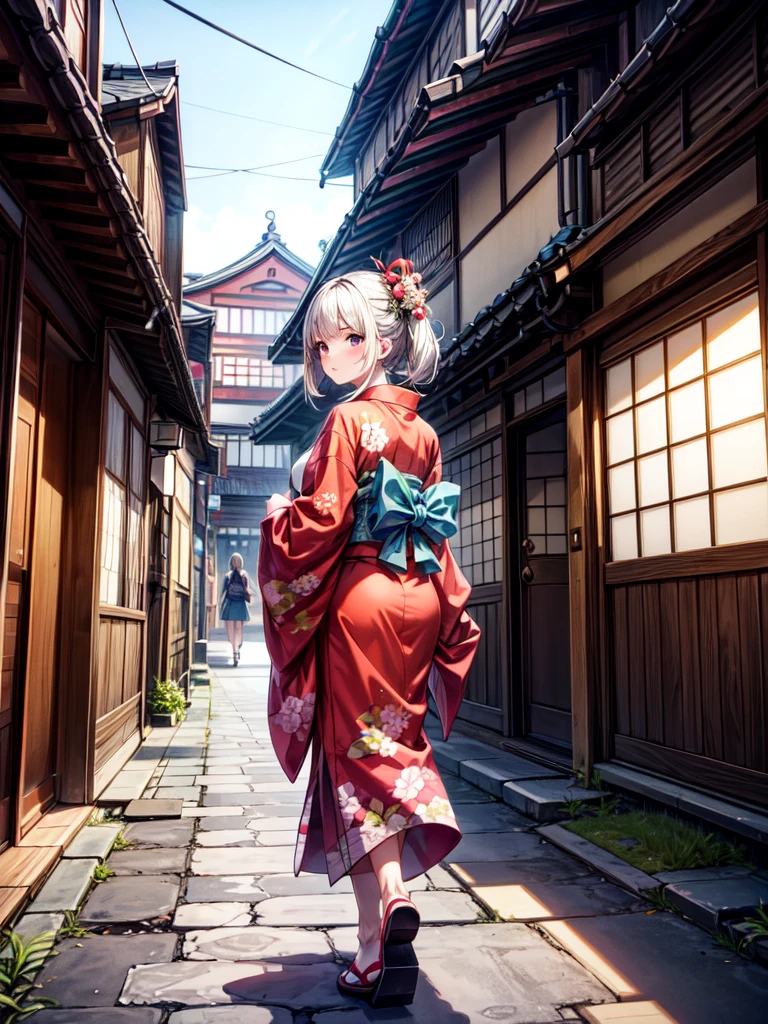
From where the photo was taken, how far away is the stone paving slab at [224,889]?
4.15 meters

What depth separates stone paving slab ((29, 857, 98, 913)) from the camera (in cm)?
385

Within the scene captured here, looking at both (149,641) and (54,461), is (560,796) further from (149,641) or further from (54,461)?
(149,641)

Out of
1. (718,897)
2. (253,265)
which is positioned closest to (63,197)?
(718,897)

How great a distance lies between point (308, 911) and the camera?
4.00 meters

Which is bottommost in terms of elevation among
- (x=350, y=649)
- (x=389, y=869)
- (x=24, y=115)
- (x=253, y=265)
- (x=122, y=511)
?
(x=389, y=869)

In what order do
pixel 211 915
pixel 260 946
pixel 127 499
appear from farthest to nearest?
1. pixel 127 499
2. pixel 211 915
3. pixel 260 946

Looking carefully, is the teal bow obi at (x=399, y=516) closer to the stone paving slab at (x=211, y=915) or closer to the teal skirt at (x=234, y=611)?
the stone paving slab at (x=211, y=915)

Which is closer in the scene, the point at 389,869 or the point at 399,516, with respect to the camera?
the point at 389,869

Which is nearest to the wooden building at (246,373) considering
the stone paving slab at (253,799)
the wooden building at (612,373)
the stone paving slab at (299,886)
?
the wooden building at (612,373)

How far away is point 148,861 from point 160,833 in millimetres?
640

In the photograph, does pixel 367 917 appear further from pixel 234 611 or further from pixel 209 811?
pixel 234 611

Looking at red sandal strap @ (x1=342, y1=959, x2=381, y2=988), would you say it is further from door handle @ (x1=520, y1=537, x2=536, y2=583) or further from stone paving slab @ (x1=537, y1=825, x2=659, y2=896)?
door handle @ (x1=520, y1=537, x2=536, y2=583)

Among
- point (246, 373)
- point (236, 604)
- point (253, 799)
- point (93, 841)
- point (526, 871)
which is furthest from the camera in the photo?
point (246, 373)

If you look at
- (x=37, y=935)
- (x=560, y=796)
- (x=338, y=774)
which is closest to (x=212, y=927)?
(x=37, y=935)
